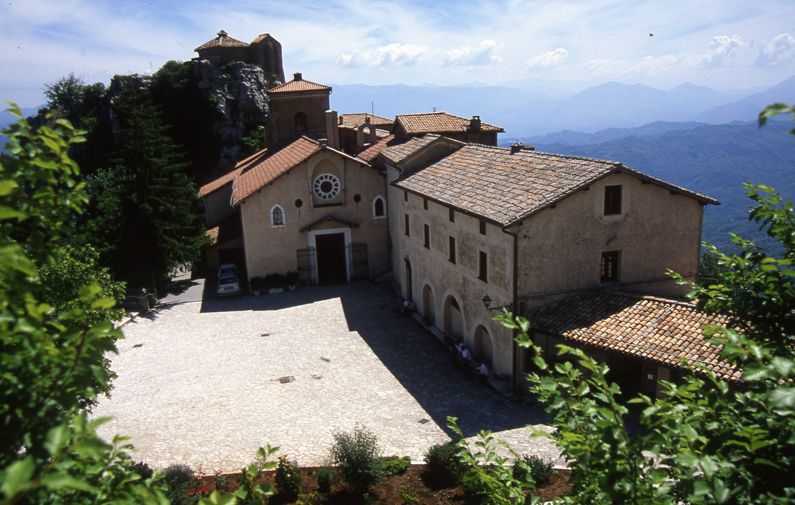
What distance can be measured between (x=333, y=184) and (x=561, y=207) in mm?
18301

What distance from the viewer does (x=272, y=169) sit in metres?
36.7

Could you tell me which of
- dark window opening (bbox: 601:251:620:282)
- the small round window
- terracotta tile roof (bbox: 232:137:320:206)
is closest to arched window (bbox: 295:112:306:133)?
terracotta tile roof (bbox: 232:137:320:206)

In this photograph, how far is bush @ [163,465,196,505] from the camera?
13555 mm

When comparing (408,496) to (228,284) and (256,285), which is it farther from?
(256,285)

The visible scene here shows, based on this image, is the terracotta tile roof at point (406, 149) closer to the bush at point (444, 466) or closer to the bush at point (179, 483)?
the bush at point (444, 466)

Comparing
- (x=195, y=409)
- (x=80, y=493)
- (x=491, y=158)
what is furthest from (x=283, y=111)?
(x=80, y=493)

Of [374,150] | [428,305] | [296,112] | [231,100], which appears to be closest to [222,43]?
[231,100]

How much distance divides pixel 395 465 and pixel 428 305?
1287 cm

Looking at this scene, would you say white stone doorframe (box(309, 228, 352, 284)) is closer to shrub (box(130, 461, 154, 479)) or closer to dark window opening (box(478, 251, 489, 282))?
dark window opening (box(478, 251, 489, 282))

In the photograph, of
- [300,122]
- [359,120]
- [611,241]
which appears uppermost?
[359,120]

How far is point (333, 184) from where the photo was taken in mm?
→ 35594

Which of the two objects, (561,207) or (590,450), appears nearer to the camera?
(590,450)

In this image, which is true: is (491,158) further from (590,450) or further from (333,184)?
(590,450)

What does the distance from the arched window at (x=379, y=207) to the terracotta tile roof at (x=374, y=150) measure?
2863 mm
